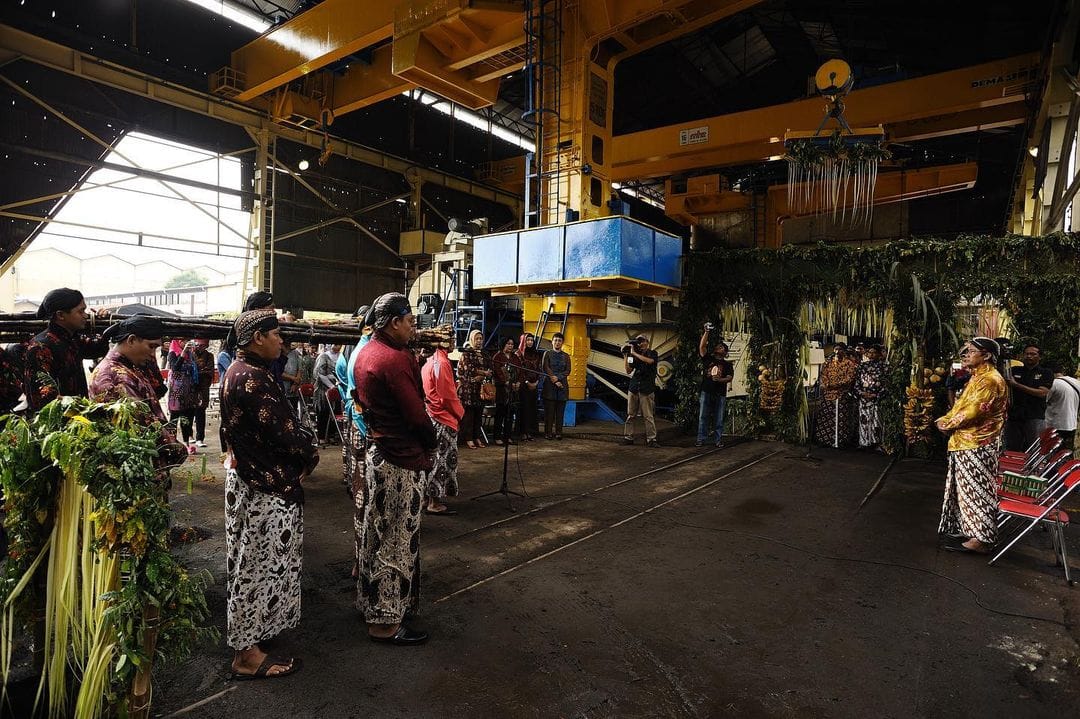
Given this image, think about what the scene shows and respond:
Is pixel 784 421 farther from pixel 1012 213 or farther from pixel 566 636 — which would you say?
pixel 1012 213

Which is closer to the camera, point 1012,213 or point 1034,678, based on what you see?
point 1034,678

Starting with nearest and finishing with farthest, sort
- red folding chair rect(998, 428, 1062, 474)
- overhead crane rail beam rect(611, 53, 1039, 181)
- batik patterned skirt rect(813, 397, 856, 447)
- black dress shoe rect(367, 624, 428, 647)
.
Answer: black dress shoe rect(367, 624, 428, 647) → red folding chair rect(998, 428, 1062, 474) → batik patterned skirt rect(813, 397, 856, 447) → overhead crane rail beam rect(611, 53, 1039, 181)

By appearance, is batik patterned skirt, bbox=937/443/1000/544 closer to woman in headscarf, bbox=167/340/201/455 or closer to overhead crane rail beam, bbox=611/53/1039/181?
overhead crane rail beam, bbox=611/53/1039/181

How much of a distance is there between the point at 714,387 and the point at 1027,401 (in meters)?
3.83

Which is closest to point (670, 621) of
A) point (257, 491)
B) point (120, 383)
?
point (257, 491)

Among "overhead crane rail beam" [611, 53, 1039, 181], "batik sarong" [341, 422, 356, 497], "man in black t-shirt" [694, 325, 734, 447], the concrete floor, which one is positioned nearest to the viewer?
the concrete floor

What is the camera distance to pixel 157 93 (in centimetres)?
1209

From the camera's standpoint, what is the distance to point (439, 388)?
496 centimetres

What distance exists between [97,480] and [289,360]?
720cm

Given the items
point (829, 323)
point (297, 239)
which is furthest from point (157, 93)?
point (829, 323)

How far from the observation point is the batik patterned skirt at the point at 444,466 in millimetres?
5324

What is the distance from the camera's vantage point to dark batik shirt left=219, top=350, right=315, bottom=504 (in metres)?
2.60

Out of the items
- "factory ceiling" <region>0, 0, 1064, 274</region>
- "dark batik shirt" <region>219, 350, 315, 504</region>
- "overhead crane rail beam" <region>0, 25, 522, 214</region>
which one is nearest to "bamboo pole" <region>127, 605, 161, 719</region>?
"dark batik shirt" <region>219, 350, 315, 504</region>

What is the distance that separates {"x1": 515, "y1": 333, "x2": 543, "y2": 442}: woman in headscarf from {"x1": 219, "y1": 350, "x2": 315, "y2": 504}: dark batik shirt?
21.8 ft
